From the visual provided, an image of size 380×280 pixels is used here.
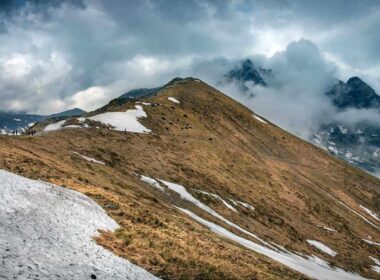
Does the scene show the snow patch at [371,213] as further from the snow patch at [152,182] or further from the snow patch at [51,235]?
the snow patch at [51,235]

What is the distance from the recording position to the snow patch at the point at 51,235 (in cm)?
2011

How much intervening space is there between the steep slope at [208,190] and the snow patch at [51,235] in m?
1.65

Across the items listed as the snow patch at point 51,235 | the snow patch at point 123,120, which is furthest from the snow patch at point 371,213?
the snow patch at point 51,235

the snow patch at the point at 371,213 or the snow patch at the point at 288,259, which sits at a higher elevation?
the snow patch at the point at 371,213

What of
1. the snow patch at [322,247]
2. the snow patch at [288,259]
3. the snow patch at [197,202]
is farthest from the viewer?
the snow patch at [322,247]

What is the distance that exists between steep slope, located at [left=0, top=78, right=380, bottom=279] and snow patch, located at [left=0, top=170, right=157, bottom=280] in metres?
1.65

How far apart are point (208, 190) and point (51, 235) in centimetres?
5068

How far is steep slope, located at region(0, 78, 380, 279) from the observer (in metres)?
33.4

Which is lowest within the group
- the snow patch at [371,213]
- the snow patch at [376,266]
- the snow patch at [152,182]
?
the snow patch at [376,266]

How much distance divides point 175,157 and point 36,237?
62.9 metres

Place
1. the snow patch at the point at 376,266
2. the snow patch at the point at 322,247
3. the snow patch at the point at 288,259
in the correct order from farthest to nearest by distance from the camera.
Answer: the snow patch at the point at 376,266
the snow patch at the point at 322,247
the snow patch at the point at 288,259

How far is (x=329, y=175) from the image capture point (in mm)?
142375

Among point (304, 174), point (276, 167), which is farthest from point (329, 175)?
point (276, 167)

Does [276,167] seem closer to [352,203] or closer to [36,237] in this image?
[352,203]
